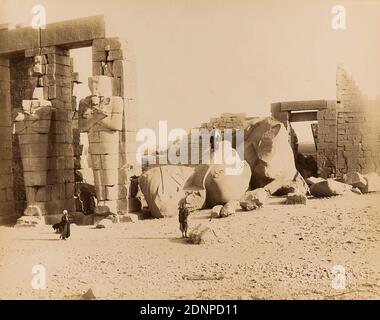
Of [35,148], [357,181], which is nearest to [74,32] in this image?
[35,148]

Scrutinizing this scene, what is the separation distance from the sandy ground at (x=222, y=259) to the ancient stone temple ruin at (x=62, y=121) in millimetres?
2069

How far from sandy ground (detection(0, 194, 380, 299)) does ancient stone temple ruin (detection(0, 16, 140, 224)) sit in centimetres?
207

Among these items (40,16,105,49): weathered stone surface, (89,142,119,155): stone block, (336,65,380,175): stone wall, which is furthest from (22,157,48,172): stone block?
(336,65,380,175): stone wall

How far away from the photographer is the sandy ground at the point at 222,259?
22.7 ft

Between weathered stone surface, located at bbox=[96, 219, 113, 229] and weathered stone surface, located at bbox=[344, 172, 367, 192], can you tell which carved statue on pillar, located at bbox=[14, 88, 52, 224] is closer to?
weathered stone surface, located at bbox=[96, 219, 113, 229]

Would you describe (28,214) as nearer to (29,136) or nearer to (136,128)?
(29,136)

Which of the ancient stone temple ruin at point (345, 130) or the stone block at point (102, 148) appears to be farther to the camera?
the ancient stone temple ruin at point (345, 130)

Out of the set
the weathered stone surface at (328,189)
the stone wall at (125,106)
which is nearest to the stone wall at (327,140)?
the weathered stone surface at (328,189)

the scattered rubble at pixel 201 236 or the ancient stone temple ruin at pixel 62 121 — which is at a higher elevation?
the ancient stone temple ruin at pixel 62 121

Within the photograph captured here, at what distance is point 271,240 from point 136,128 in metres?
5.47

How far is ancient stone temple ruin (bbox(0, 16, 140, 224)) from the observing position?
38.1 ft

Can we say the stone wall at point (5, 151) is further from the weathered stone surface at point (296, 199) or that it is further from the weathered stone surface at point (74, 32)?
the weathered stone surface at point (296, 199)

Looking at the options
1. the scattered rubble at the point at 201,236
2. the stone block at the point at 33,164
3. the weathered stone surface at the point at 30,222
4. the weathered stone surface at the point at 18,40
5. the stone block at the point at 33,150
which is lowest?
the weathered stone surface at the point at 30,222
